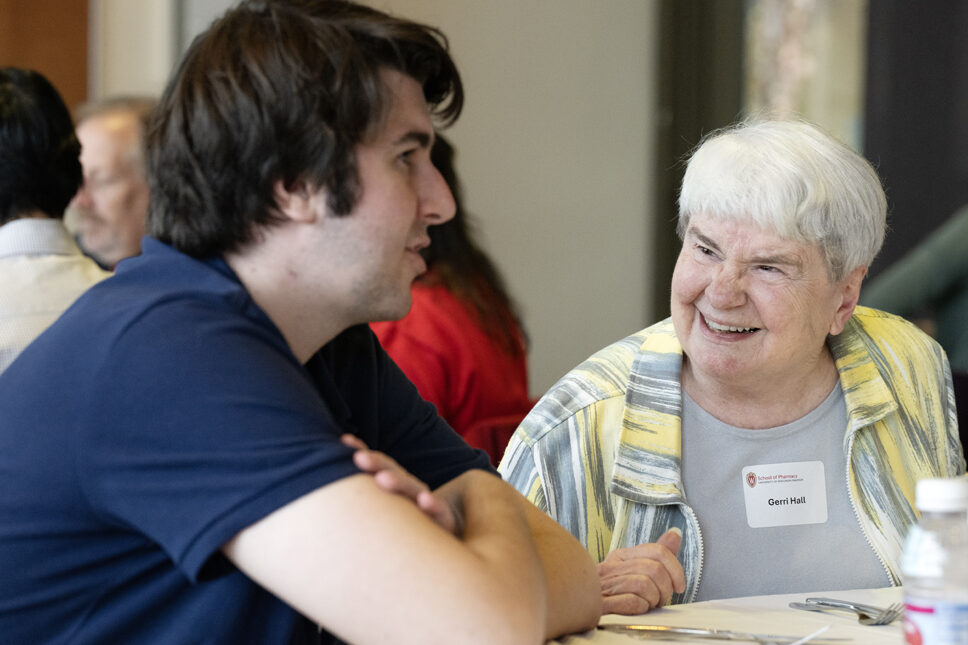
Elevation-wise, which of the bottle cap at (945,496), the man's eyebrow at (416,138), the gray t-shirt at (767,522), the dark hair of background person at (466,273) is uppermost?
the man's eyebrow at (416,138)

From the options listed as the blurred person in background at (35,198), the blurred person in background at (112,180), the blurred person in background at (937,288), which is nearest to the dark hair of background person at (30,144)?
the blurred person in background at (35,198)

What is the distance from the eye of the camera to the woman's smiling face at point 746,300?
2066mm

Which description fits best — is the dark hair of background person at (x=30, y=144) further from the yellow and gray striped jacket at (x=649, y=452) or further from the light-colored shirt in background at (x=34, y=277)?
the yellow and gray striped jacket at (x=649, y=452)

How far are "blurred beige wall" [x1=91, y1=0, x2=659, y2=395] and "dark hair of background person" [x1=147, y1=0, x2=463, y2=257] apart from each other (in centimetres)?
358

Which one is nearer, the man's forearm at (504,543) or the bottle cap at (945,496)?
the bottle cap at (945,496)

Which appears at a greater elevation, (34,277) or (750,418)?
(34,277)

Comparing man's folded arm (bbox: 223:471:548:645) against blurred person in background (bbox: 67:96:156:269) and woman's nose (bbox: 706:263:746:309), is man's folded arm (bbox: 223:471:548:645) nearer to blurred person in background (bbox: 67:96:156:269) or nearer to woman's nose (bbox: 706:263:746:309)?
woman's nose (bbox: 706:263:746:309)

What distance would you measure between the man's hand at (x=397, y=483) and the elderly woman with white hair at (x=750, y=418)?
852 millimetres

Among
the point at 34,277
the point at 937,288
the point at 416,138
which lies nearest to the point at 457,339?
the point at 34,277

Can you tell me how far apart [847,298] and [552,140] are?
2876mm

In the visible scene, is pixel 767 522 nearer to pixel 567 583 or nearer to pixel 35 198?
pixel 567 583

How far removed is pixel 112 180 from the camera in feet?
13.3

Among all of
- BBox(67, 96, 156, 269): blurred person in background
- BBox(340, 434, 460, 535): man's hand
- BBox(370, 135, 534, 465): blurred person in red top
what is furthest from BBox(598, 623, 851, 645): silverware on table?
BBox(67, 96, 156, 269): blurred person in background

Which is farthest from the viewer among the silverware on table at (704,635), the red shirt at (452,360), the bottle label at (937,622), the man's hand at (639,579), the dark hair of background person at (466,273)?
the dark hair of background person at (466,273)
